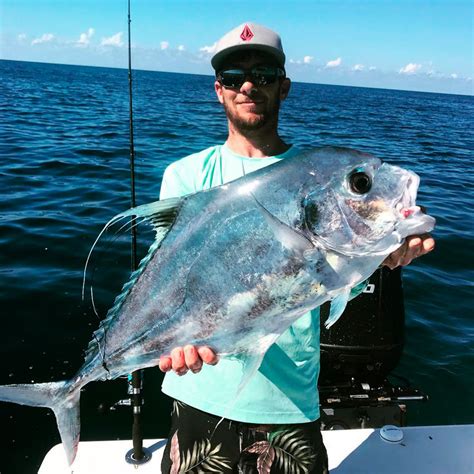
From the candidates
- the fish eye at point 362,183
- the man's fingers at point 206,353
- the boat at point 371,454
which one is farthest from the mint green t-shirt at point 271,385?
the boat at point 371,454

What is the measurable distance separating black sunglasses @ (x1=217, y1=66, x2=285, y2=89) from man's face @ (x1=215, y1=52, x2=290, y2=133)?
16 millimetres

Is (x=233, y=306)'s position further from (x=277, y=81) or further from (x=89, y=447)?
(x=89, y=447)

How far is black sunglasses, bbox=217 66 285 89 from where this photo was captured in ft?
9.37

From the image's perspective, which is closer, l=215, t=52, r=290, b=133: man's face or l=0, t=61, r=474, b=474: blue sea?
l=215, t=52, r=290, b=133: man's face

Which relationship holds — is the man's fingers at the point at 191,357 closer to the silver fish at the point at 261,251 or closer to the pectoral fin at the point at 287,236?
the silver fish at the point at 261,251

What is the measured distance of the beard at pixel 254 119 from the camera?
9.29 feet

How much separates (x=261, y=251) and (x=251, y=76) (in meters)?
1.26

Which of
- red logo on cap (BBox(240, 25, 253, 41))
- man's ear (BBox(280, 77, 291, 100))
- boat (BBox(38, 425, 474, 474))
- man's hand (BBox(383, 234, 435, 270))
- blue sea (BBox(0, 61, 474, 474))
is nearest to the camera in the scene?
man's hand (BBox(383, 234, 435, 270))

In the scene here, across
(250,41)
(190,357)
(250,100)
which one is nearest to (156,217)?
(190,357)

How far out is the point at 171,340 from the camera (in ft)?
7.33

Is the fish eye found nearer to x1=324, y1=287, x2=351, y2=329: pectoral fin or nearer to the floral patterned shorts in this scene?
x1=324, y1=287, x2=351, y2=329: pectoral fin

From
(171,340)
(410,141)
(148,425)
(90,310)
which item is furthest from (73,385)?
(410,141)

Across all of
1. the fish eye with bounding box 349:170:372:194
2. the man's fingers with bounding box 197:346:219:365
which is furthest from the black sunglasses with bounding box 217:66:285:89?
the man's fingers with bounding box 197:346:219:365

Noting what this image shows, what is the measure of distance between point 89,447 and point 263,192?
254cm
